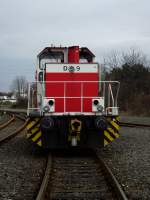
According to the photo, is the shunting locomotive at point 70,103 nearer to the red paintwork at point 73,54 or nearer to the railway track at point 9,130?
the red paintwork at point 73,54

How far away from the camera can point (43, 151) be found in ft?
37.0

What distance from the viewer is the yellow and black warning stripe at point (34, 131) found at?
10195mm

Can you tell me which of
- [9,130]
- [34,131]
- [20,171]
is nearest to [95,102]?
[34,131]

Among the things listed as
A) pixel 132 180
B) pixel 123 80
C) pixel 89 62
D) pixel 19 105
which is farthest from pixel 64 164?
pixel 19 105

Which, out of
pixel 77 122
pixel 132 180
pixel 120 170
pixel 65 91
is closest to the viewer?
pixel 132 180

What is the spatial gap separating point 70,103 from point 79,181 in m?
4.32

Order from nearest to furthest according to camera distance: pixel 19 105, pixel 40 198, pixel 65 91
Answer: pixel 40 198
pixel 65 91
pixel 19 105

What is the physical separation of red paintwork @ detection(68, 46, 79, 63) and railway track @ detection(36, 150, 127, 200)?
10.1 ft

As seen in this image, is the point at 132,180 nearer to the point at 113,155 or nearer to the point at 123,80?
the point at 113,155

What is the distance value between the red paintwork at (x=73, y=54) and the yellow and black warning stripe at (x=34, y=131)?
224 centimetres

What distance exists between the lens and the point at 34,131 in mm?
10227

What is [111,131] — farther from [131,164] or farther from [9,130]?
[9,130]

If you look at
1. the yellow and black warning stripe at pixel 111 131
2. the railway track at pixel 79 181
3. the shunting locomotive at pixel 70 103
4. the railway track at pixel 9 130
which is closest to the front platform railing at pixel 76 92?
the shunting locomotive at pixel 70 103

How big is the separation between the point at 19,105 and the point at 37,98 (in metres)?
65.9
